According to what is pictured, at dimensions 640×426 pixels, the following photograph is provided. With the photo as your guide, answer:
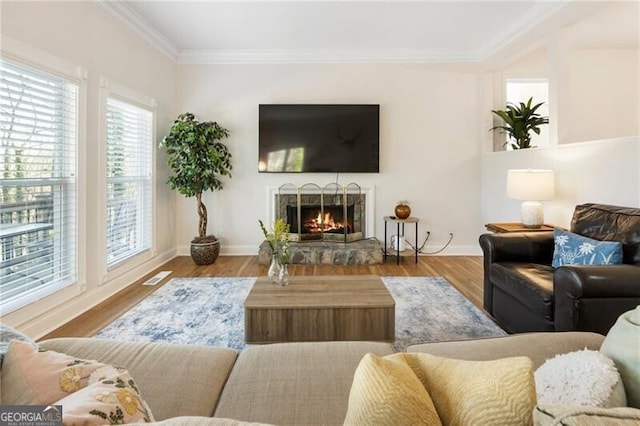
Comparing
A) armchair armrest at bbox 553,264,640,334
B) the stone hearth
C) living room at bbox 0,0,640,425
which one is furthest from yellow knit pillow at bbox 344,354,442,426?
the stone hearth

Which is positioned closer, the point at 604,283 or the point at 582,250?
the point at 604,283

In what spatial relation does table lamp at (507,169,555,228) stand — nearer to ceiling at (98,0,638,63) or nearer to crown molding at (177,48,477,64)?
ceiling at (98,0,638,63)

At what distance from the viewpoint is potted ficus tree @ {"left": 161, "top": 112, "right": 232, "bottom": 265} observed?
4.40 metres

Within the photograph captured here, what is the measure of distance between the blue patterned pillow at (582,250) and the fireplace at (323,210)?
109 inches

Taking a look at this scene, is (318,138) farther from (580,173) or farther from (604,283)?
(604,283)

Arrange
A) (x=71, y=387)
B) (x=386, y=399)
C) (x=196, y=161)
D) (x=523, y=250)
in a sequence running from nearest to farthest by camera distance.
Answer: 1. (x=386, y=399)
2. (x=71, y=387)
3. (x=523, y=250)
4. (x=196, y=161)

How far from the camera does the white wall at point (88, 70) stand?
2480 mm

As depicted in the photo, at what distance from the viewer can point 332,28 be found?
4.09m

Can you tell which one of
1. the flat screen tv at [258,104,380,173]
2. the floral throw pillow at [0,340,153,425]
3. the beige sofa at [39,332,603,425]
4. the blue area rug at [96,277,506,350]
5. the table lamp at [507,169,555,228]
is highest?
the flat screen tv at [258,104,380,173]

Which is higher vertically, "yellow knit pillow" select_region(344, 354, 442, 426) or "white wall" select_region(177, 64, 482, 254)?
"white wall" select_region(177, 64, 482, 254)

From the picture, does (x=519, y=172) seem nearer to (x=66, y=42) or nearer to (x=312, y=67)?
(x=312, y=67)

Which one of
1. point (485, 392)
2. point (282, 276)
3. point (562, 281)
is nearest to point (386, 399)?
point (485, 392)

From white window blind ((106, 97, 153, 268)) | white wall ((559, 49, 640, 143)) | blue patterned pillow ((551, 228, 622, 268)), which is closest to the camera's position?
blue patterned pillow ((551, 228, 622, 268))

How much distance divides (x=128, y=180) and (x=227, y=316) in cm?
209
